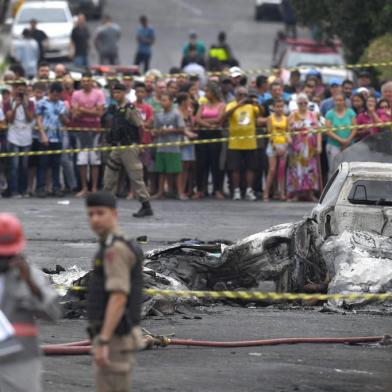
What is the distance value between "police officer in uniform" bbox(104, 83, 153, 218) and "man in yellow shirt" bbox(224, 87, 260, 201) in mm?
2564

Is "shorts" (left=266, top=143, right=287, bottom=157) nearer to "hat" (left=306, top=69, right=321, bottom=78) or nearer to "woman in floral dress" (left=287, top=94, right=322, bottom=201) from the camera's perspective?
"woman in floral dress" (left=287, top=94, right=322, bottom=201)

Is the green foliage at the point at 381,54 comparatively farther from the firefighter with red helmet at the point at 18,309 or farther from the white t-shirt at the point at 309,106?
the firefighter with red helmet at the point at 18,309

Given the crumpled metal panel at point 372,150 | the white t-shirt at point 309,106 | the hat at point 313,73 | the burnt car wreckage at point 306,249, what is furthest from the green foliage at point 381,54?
the burnt car wreckage at point 306,249

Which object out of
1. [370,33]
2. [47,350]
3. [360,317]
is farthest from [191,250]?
[370,33]

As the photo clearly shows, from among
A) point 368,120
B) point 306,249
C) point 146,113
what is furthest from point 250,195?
point 306,249

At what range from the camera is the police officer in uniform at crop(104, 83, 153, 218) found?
19.6 m

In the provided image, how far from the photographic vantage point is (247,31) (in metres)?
49.7

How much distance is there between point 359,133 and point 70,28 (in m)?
20.4

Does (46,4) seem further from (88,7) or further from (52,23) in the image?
(88,7)

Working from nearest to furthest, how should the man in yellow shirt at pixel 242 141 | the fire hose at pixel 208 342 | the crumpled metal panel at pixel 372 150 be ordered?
the fire hose at pixel 208 342 < the crumpled metal panel at pixel 372 150 < the man in yellow shirt at pixel 242 141

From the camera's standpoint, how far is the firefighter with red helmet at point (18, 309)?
833 cm

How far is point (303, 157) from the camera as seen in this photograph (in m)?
22.3

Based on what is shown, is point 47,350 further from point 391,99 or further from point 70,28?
point 70,28

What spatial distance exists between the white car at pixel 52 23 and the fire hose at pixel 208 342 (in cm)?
2763
